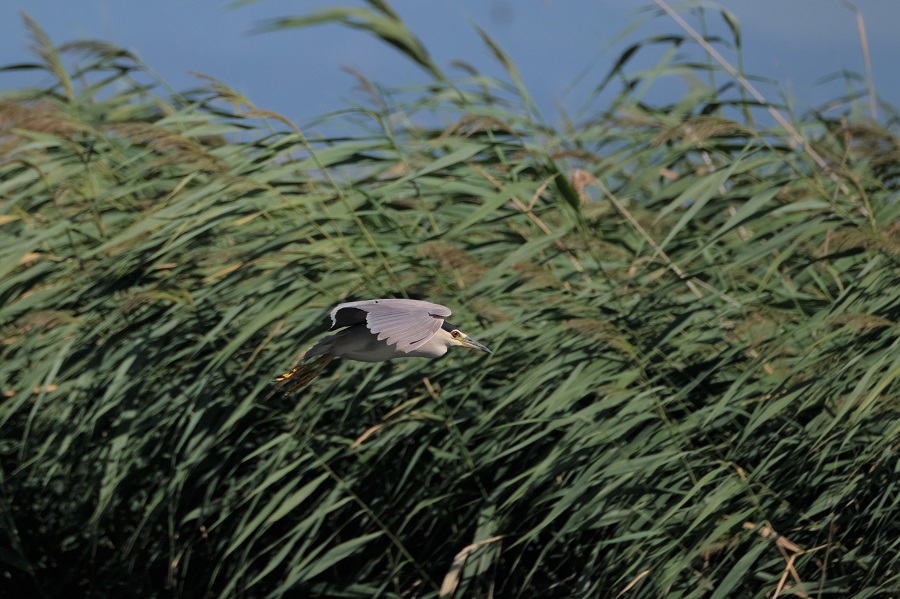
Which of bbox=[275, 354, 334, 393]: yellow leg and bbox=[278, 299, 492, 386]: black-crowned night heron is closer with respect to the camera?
bbox=[278, 299, 492, 386]: black-crowned night heron

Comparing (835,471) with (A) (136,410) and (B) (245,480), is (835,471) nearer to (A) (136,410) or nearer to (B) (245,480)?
(B) (245,480)

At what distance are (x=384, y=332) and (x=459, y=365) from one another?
1.36 meters

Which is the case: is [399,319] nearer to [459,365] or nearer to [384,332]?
[384,332]

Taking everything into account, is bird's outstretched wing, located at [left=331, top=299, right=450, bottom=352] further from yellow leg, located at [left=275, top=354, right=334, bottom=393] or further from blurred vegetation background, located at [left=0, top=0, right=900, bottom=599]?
blurred vegetation background, located at [left=0, top=0, right=900, bottom=599]

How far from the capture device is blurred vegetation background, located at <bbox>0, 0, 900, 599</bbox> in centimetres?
301

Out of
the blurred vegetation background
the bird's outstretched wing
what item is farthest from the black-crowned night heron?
the blurred vegetation background

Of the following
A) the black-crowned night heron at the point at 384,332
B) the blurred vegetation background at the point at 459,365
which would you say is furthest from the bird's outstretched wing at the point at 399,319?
the blurred vegetation background at the point at 459,365

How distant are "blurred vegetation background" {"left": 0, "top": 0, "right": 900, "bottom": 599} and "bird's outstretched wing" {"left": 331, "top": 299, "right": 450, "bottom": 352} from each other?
69 centimetres

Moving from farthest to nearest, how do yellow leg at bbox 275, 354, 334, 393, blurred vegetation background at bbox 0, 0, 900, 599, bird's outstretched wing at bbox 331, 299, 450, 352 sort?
blurred vegetation background at bbox 0, 0, 900, 599
yellow leg at bbox 275, 354, 334, 393
bird's outstretched wing at bbox 331, 299, 450, 352

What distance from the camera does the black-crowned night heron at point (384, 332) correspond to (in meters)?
2.01

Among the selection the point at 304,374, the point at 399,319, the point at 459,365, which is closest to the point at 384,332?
the point at 399,319

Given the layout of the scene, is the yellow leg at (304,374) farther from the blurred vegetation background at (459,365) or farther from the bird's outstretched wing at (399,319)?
the blurred vegetation background at (459,365)

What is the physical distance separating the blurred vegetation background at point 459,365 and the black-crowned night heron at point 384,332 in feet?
2.10

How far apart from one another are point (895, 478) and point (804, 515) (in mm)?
230
